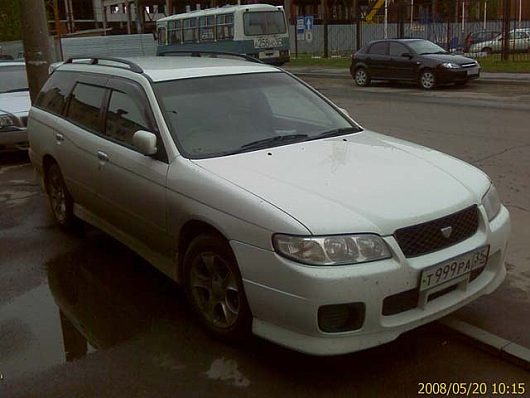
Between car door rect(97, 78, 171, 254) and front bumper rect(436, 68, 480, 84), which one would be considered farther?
front bumper rect(436, 68, 480, 84)

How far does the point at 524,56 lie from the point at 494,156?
19.9 metres

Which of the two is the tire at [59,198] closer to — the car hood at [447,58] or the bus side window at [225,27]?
the car hood at [447,58]

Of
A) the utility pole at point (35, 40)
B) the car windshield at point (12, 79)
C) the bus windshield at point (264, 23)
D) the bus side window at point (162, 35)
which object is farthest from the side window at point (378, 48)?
the bus side window at point (162, 35)

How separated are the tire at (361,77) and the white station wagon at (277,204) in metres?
16.1

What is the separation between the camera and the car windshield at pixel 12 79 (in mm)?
11047

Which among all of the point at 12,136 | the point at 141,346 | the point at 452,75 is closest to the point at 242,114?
the point at 141,346

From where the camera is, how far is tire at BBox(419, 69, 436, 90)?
1809cm

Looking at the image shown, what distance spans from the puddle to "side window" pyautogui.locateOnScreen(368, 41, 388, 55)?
52.6 feet

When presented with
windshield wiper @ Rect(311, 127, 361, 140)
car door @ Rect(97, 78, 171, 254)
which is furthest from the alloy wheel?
windshield wiper @ Rect(311, 127, 361, 140)

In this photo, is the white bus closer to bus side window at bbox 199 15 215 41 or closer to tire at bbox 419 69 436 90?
bus side window at bbox 199 15 215 41

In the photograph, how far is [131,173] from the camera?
4230 millimetres

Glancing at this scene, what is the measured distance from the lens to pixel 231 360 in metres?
3.47

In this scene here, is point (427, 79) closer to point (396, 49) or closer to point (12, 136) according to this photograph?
point (396, 49)

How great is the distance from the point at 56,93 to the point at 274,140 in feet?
9.45
